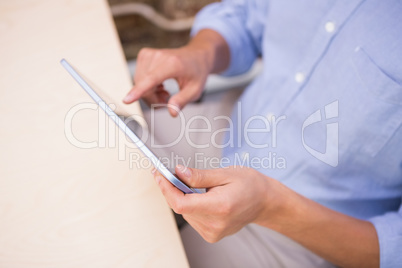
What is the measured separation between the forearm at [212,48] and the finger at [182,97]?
0.08 metres

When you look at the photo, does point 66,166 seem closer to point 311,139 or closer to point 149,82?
point 149,82

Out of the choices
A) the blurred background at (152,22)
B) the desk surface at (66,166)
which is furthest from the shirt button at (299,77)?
the blurred background at (152,22)

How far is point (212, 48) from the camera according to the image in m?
0.70

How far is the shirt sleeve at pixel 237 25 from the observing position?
757 mm

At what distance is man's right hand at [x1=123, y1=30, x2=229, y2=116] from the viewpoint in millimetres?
568

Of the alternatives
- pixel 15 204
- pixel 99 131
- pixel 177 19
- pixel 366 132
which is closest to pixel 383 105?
pixel 366 132

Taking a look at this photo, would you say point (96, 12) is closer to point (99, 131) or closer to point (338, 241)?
point (99, 131)

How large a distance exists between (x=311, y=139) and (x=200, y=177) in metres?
0.29

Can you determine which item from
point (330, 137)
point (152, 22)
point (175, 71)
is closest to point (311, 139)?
point (330, 137)

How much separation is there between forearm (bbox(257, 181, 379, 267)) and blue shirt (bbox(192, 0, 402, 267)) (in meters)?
0.02

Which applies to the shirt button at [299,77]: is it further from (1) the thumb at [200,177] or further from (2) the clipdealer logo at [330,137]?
(1) the thumb at [200,177]

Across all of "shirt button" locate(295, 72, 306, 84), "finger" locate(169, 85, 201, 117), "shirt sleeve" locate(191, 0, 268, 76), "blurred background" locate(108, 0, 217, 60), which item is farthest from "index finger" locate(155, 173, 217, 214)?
"blurred background" locate(108, 0, 217, 60)

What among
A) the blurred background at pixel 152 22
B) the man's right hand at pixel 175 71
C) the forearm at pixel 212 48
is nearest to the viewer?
the man's right hand at pixel 175 71

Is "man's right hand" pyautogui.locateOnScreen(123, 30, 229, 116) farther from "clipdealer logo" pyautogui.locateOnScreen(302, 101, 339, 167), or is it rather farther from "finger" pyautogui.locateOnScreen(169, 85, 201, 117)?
"clipdealer logo" pyautogui.locateOnScreen(302, 101, 339, 167)
